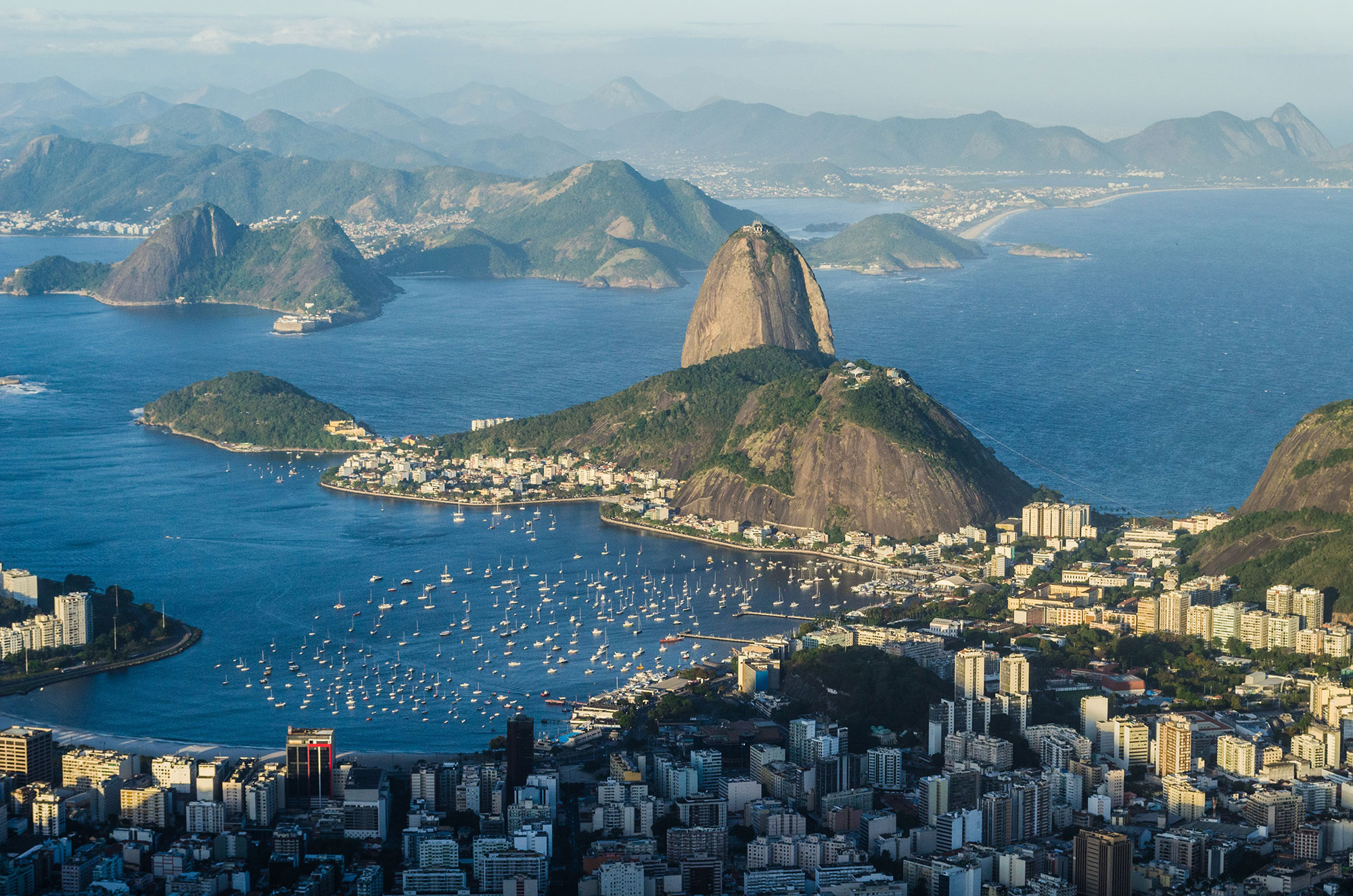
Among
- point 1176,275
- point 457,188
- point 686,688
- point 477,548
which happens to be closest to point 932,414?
point 477,548

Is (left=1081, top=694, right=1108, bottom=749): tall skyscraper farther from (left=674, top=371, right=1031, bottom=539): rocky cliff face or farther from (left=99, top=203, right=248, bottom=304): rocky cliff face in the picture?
(left=99, top=203, right=248, bottom=304): rocky cliff face

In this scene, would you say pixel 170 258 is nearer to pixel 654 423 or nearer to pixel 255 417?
pixel 255 417

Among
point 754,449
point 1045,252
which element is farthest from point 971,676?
point 1045,252

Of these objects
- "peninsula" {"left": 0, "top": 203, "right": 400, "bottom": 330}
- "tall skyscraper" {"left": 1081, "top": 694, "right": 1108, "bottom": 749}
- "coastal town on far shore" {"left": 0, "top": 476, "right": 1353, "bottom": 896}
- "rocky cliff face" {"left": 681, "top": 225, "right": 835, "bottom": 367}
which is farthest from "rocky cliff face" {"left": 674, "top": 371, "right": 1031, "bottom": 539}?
"peninsula" {"left": 0, "top": 203, "right": 400, "bottom": 330}

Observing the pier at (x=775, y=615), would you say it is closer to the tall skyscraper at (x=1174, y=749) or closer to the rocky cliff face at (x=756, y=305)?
the tall skyscraper at (x=1174, y=749)

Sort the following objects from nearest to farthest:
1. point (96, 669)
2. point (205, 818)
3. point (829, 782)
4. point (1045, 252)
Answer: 1. point (205, 818)
2. point (829, 782)
3. point (96, 669)
4. point (1045, 252)

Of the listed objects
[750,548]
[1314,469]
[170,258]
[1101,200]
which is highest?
[1101,200]

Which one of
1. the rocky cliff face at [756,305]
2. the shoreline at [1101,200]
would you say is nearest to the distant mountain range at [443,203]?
the shoreline at [1101,200]
